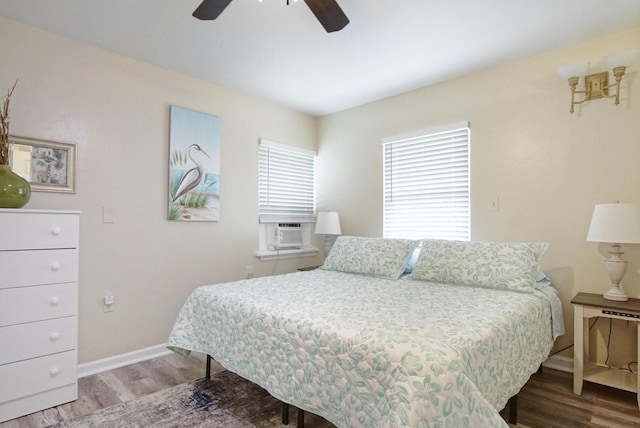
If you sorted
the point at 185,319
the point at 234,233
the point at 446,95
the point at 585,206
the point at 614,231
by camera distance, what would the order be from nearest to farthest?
the point at 614,231, the point at 185,319, the point at 585,206, the point at 446,95, the point at 234,233

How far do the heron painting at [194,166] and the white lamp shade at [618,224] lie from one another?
3.03 metres

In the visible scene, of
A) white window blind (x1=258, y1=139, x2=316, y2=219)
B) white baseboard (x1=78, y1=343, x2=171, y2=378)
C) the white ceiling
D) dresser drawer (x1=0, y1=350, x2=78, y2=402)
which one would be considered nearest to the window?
white window blind (x1=258, y1=139, x2=316, y2=219)

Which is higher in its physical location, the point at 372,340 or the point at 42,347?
the point at 372,340

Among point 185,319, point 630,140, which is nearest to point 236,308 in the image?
point 185,319

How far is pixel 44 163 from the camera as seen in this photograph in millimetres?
2430

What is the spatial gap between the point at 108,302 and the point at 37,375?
2.30 ft

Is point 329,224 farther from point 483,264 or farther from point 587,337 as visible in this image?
point 587,337

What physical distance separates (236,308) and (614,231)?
237 cm

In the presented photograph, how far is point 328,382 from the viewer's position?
57.5 inches

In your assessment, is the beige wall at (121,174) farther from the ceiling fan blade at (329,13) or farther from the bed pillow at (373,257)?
the ceiling fan blade at (329,13)

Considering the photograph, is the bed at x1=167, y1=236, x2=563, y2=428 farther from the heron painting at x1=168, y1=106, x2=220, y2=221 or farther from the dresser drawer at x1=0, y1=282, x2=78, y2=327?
the heron painting at x1=168, y1=106, x2=220, y2=221

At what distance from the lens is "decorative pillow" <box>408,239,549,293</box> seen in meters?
2.34

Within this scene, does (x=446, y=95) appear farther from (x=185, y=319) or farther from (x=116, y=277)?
(x=116, y=277)

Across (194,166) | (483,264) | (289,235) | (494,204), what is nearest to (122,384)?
(194,166)
